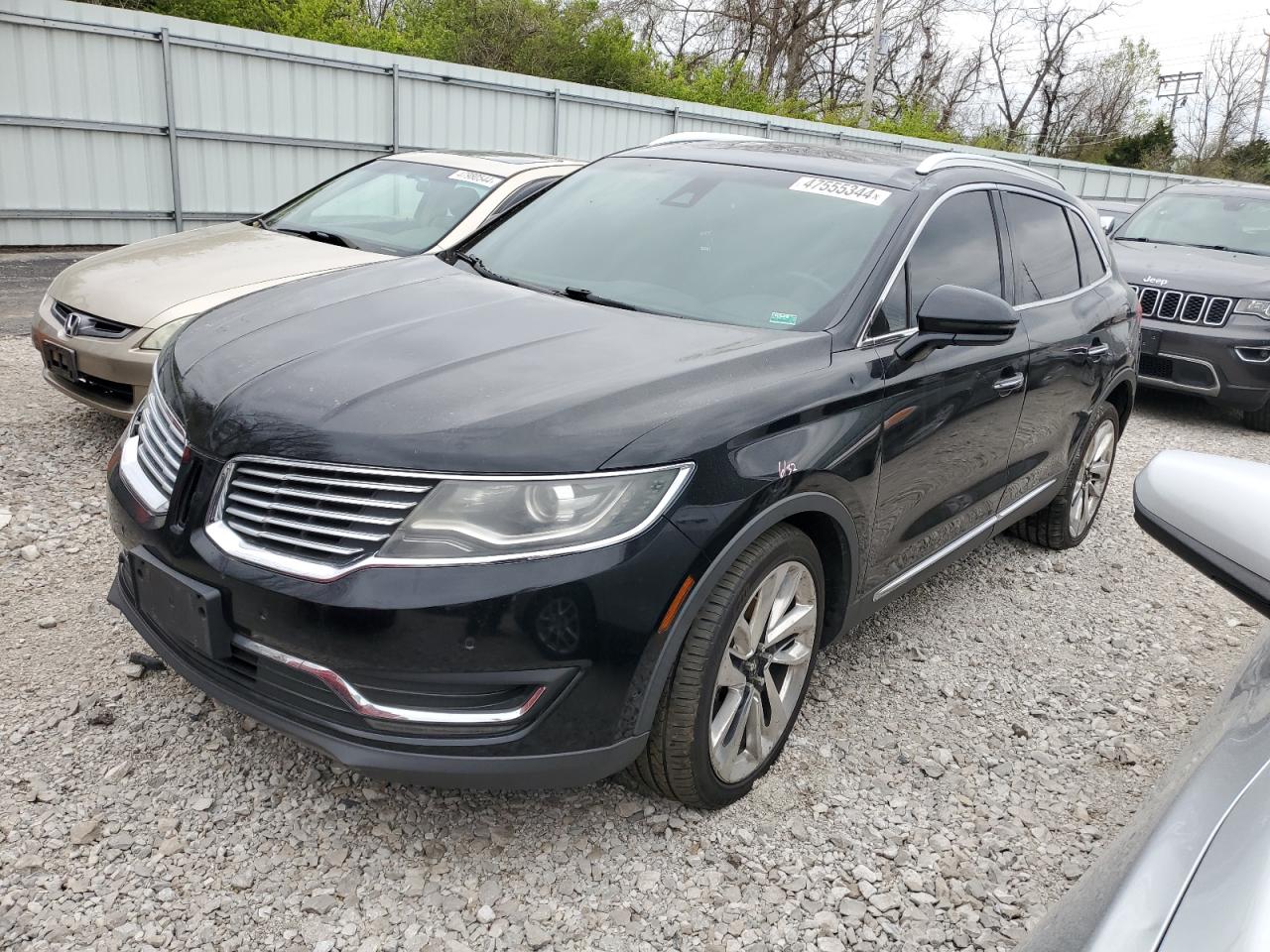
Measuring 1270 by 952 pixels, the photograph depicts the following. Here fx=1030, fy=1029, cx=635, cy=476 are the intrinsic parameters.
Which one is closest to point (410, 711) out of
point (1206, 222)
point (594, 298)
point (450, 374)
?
point (450, 374)

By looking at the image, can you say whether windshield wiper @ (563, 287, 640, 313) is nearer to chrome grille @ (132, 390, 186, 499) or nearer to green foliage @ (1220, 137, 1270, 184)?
chrome grille @ (132, 390, 186, 499)

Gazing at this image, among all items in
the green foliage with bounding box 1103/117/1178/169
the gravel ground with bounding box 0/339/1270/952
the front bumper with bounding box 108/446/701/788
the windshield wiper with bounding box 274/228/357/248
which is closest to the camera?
the front bumper with bounding box 108/446/701/788

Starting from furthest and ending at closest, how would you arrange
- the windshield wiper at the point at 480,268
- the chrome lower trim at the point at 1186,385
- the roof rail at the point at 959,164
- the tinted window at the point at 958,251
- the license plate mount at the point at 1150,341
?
the license plate mount at the point at 1150,341
the chrome lower trim at the point at 1186,385
the roof rail at the point at 959,164
the windshield wiper at the point at 480,268
the tinted window at the point at 958,251

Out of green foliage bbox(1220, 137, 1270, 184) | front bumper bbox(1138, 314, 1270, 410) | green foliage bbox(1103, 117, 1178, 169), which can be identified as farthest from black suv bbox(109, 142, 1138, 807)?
green foliage bbox(1220, 137, 1270, 184)

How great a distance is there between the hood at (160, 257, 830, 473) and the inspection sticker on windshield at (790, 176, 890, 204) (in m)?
0.74

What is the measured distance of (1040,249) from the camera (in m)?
4.27

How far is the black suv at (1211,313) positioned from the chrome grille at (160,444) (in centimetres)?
749

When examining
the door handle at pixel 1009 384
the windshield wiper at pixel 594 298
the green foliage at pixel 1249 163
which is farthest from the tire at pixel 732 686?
the green foliage at pixel 1249 163

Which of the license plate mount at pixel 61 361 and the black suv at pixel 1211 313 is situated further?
the black suv at pixel 1211 313

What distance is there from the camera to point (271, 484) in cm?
232

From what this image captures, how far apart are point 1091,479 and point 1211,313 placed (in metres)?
3.73

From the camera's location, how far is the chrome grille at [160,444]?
257 cm

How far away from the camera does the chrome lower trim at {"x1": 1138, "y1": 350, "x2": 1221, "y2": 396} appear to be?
7.86 m

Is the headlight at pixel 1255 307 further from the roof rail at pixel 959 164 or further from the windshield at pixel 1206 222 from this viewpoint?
the roof rail at pixel 959 164
